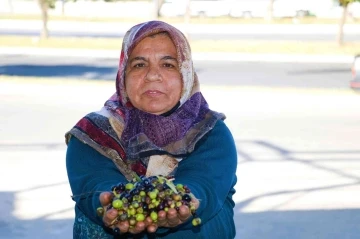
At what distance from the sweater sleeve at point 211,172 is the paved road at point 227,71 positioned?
1355cm

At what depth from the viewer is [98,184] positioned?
2016 millimetres

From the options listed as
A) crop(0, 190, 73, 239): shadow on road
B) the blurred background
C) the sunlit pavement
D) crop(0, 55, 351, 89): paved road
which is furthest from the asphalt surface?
crop(0, 190, 73, 239): shadow on road

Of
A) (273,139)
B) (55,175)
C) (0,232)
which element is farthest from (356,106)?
(0,232)

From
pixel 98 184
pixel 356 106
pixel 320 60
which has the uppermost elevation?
pixel 98 184

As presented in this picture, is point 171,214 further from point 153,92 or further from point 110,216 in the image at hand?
point 153,92

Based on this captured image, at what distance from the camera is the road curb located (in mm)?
22141

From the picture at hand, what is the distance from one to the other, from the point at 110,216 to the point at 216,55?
21.6 m

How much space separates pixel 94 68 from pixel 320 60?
721cm

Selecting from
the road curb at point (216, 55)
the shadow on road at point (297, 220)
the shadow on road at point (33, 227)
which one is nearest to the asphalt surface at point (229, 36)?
the road curb at point (216, 55)

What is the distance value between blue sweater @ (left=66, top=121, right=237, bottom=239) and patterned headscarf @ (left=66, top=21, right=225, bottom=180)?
3 centimetres

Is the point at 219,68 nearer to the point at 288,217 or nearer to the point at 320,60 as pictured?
the point at 320,60

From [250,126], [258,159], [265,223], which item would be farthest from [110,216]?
[250,126]

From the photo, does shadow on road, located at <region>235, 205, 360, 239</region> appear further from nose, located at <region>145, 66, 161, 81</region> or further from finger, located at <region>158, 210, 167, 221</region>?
finger, located at <region>158, 210, 167, 221</region>

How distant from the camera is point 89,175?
207 cm
